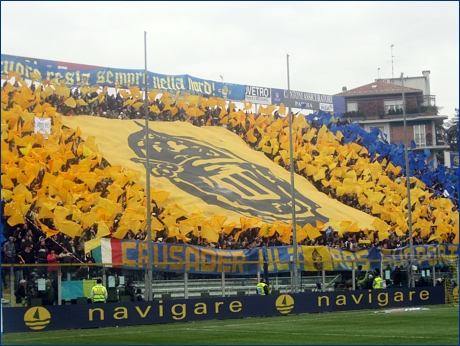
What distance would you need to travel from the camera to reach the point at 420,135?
7619cm

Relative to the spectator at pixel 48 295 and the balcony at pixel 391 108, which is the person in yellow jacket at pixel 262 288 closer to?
the spectator at pixel 48 295

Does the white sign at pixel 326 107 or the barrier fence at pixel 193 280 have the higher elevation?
the white sign at pixel 326 107

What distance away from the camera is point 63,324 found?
2603 cm

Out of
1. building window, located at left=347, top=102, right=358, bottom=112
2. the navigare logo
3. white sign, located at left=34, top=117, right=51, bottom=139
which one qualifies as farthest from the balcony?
the navigare logo

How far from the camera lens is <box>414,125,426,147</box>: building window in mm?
76062

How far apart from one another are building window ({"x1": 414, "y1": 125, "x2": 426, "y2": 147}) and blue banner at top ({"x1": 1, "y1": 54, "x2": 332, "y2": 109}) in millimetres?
25741

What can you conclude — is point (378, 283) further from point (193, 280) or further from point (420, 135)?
point (420, 135)

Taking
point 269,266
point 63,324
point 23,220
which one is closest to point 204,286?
point 269,266

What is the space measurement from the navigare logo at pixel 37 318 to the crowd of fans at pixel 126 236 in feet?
5.99

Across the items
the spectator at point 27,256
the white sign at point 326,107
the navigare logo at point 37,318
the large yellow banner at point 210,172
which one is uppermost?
the white sign at point 326,107

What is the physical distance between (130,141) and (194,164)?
412 cm

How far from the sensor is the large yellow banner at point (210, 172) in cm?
4434

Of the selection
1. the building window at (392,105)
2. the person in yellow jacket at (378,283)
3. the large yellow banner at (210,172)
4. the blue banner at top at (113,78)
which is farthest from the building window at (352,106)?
the person in yellow jacket at (378,283)

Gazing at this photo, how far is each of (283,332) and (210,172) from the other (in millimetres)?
24073
